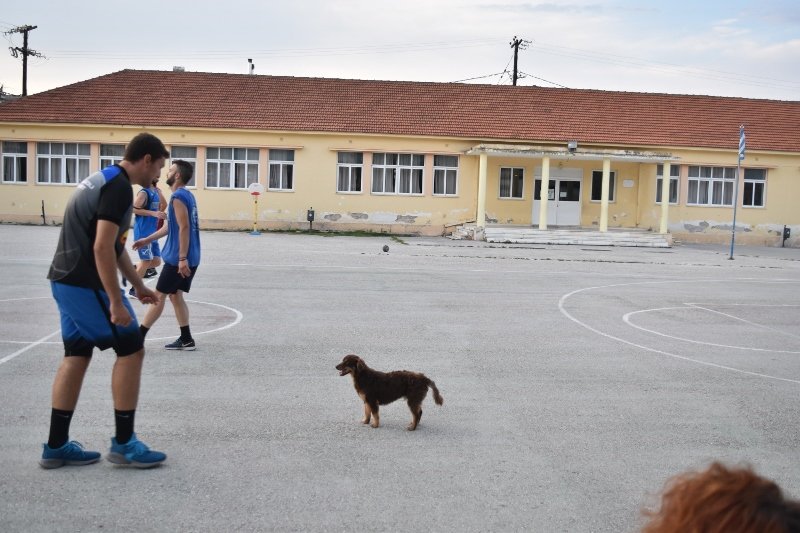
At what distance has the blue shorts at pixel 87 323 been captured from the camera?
17.8ft

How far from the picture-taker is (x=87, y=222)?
5.46 meters

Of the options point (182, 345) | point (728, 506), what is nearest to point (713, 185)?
point (182, 345)

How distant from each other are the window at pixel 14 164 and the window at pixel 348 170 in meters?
13.5

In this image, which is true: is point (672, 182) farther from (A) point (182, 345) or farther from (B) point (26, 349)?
(B) point (26, 349)

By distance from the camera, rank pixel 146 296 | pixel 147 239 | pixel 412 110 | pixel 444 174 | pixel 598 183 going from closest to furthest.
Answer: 1. pixel 146 296
2. pixel 147 239
3. pixel 444 174
4. pixel 598 183
5. pixel 412 110

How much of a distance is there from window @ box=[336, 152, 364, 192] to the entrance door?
798cm

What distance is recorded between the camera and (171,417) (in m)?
6.90

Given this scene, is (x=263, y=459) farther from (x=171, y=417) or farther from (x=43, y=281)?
(x=43, y=281)

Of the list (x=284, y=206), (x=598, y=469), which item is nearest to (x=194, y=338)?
(x=598, y=469)

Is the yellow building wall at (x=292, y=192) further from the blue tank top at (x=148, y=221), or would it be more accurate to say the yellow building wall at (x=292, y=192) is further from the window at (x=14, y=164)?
the blue tank top at (x=148, y=221)

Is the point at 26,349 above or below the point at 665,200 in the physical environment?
below

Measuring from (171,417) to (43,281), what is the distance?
992 cm

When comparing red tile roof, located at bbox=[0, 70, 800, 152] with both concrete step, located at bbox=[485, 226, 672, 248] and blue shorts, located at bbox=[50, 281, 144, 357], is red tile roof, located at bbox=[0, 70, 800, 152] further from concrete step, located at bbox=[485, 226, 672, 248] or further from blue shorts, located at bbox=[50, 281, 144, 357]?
blue shorts, located at bbox=[50, 281, 144, 357]

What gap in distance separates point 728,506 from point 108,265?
4.51 metres
